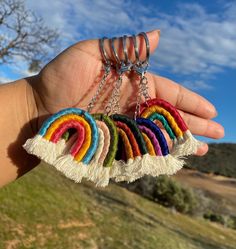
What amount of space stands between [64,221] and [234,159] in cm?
1513

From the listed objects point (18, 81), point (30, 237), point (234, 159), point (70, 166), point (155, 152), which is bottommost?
point (30, 237)

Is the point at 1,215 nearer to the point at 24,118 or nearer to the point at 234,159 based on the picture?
the point at 24,118

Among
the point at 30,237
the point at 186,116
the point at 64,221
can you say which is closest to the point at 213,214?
the point at 64,221

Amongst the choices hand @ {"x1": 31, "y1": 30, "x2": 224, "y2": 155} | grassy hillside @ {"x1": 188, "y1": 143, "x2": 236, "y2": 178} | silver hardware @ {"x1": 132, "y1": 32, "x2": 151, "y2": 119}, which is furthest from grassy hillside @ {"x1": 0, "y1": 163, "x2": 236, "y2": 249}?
grassy hillside @ {"x1": 188, "y1": 143, "x2": 236, "y2": 178}

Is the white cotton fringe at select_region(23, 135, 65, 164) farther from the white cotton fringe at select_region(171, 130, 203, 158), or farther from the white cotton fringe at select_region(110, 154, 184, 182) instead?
the white cotton fringe at select_region(171, 130, 203, 158)

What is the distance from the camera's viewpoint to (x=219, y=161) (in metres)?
21.4

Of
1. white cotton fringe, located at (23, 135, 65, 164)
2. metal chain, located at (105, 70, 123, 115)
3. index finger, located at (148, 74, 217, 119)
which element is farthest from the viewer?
index finger, located at (148, 74, 217, 119)

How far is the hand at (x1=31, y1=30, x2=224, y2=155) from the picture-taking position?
1925mm

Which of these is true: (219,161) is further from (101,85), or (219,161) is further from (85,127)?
(85,127)

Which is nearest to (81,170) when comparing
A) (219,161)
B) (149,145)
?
(149,145)

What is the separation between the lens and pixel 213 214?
14469mm

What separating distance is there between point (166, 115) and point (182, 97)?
0.25 meters

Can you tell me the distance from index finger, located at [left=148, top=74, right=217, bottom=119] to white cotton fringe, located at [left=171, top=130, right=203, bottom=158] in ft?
0.89

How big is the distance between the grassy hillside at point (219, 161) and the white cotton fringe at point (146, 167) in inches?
715
